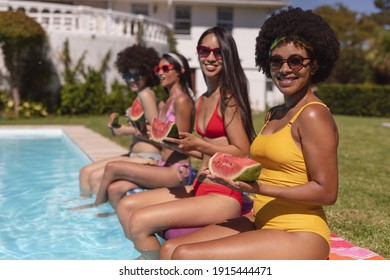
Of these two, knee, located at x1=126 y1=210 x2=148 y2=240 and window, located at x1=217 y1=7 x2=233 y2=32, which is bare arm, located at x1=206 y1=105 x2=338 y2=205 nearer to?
knee, located at x1=126 y1=210 x2=148 y2=240

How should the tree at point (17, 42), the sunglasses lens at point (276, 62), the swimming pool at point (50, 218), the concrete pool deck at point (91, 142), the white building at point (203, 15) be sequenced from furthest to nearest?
the white building at point (203, 15) → the tree at point (17, 42) → the concrete pool deck at point (91, 142) → the swimming pool at point (50, 218) → the sunglasses lens at point (276, 62)

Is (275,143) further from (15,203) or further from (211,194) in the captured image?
(15,203)

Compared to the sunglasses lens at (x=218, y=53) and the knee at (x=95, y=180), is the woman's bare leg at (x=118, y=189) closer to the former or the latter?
the knee at (x=95, y=180)

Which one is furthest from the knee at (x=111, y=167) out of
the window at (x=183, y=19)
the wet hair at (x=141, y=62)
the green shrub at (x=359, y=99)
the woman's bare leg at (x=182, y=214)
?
the green shrub at (x=359, y=99)

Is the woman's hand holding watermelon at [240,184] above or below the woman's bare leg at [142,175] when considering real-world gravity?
above

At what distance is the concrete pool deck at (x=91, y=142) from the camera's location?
1023cm

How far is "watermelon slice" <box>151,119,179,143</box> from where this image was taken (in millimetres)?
3998

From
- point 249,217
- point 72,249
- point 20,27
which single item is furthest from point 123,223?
point 20,27

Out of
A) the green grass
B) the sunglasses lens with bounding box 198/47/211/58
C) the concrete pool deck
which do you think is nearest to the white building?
the concrete pool deck

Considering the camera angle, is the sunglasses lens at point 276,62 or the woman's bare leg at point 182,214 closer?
the sunglasses lens at point 276,62

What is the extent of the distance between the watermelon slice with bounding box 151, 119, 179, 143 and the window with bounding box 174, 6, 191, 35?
22471mm

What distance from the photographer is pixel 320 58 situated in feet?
10.4

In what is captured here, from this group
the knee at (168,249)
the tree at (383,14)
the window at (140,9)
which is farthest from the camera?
the tree at (383,14)

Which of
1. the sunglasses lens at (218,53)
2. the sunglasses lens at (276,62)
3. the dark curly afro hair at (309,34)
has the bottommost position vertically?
the sunglasses lens at (276,62)
